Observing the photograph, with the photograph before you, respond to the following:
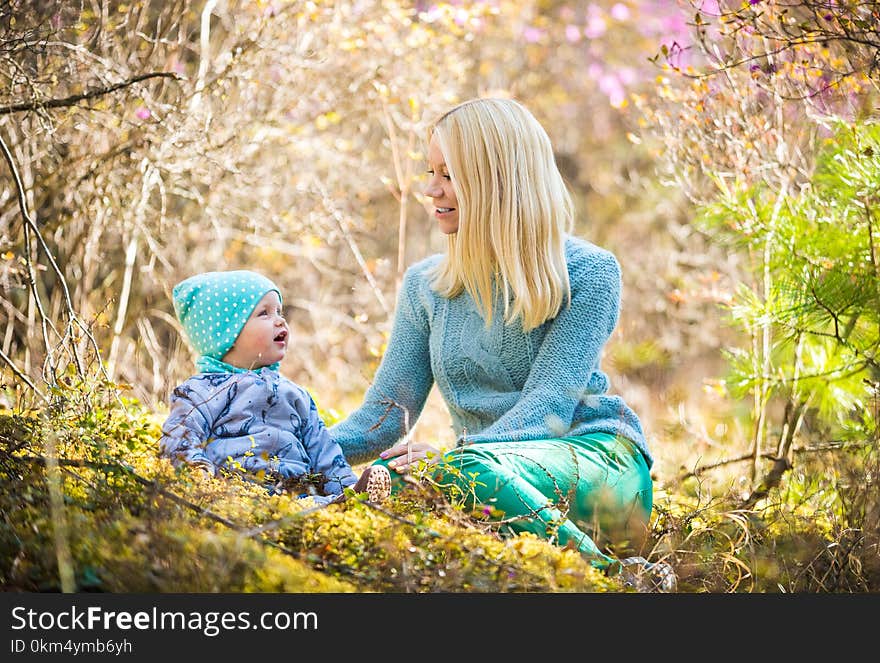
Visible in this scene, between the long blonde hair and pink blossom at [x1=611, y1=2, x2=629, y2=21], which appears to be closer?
the long blonde hair

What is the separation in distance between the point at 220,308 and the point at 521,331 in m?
0.83

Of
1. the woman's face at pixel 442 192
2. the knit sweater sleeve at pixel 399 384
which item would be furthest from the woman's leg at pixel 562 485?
the woman's face at pixel 442 192

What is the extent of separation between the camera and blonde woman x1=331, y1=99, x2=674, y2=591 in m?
2.72

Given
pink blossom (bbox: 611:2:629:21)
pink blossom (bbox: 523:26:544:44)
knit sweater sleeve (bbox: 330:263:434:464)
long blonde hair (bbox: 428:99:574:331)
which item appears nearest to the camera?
long blonde hair (bbox: 428:99:574:331)

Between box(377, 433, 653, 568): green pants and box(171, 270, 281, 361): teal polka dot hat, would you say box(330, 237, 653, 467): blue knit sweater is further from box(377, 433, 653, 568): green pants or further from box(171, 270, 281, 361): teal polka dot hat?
box(171, 270, 281, 361): teal polka dot hat

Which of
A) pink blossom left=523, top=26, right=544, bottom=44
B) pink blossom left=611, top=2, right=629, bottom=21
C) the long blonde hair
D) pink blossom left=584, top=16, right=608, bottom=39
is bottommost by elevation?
the long blonde hair

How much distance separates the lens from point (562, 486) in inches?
104

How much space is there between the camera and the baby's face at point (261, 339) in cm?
285

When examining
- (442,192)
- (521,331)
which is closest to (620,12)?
(442,192)

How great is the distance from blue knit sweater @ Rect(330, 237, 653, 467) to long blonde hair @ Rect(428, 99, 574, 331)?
65 mm

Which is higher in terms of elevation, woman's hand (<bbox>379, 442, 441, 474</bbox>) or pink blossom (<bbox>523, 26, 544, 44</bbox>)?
pink blossom (<bbox>523, 26, 544, 44</bbox>)

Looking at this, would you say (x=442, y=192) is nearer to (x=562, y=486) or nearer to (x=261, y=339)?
(x=261, y=339)

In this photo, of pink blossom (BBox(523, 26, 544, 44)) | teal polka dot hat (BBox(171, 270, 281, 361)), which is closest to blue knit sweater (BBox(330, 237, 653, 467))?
teal polka dot hat (BBox(171, 270, 281, 361))

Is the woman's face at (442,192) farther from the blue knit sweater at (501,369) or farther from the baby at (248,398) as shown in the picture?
the baby at (248,398)
